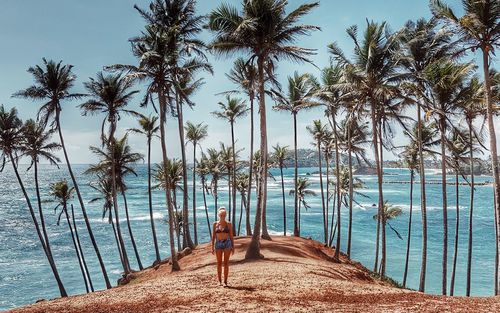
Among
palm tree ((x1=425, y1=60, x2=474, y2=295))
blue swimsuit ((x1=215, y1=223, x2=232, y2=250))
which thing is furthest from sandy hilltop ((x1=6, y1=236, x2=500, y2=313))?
palm tree ((x1=425, y1=60, x2=474, y2=295))

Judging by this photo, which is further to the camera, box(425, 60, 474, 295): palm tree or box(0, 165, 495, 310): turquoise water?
box(0, 165, 495, 310): turquoise water

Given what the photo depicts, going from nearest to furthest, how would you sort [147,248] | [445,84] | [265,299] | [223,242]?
1. [265,299]
2. [223,242]
3. [445,84]
4. [147,248]

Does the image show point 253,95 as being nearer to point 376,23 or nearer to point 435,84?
point 376,23

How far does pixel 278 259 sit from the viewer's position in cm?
1667

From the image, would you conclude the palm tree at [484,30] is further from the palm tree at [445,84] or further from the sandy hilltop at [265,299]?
the sandy hilltop at [265,299]

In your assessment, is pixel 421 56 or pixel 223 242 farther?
pixel 421 56

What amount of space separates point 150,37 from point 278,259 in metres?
13.9

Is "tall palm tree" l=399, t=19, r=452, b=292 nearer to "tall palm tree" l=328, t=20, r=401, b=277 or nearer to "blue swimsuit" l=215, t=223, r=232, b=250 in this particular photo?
"tall palm tree" l=328, t=20, r=401, b=277

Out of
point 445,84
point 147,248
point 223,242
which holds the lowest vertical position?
point 147,248

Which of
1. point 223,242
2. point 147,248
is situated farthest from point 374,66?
point 147,248

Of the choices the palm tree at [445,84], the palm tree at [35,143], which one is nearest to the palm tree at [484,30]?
the palm tree at [445,84]

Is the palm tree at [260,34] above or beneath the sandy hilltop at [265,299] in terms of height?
above

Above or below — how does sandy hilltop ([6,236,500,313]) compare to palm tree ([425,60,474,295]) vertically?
below

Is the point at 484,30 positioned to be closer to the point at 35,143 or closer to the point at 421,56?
the point at 421,56
